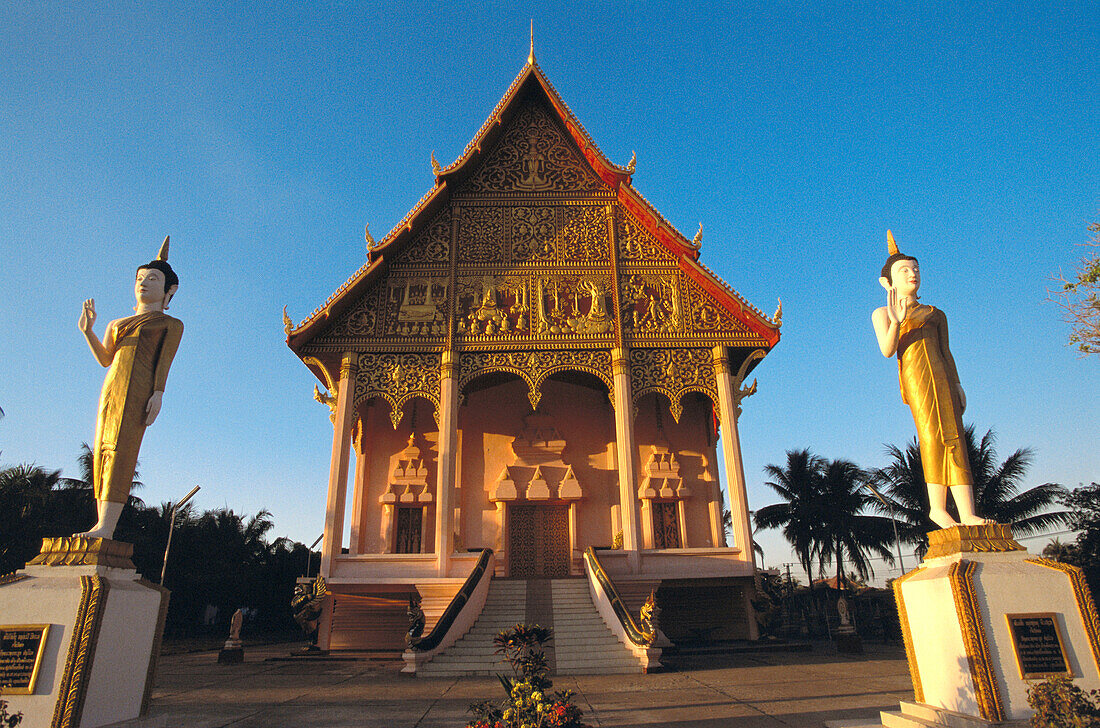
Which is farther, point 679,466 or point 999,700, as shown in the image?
point 679,466

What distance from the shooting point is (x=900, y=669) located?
8930 mm

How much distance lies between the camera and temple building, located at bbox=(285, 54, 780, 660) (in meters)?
12.4

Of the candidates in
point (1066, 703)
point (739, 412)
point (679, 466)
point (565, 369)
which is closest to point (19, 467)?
point (565, 369)

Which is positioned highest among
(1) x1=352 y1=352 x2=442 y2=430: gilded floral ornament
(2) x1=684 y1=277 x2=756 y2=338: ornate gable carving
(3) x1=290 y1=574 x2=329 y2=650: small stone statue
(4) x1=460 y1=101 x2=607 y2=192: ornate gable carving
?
(4) x1=460 y1=101 x2=607 y2=192: ornate gable carving

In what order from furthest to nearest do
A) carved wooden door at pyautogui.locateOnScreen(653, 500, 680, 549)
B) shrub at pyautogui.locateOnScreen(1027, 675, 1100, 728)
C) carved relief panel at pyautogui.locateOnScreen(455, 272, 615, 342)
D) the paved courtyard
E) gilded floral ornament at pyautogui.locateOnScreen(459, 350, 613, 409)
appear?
carved wooden door at pyautogui.locateOnScreen(653, 500, 680, 549), carved relief panel at pyautogui.locateOnScreen(455, 272, 615, 342), gilded floral ornament at pyautogui.locateOnScreen(459, 350, 613, 409), the paved courtyard, shrub at pyautogui.locateOnScreen(1027, 675, 1100, 728)

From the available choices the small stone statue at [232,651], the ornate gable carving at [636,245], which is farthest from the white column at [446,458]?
the ornate gable carving at [636,245]

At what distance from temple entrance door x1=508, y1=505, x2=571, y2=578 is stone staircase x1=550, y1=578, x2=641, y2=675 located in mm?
2462

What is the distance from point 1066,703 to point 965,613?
0.90 meters

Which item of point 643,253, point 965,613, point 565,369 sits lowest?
point 965,613

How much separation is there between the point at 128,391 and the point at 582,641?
23.2 ft

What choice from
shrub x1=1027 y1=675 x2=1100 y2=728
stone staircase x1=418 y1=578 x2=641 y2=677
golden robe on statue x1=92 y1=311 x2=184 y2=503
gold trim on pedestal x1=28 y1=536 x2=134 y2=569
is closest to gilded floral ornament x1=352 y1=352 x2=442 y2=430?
stone staircase x1=418 y1=578 x2=641 y2=677

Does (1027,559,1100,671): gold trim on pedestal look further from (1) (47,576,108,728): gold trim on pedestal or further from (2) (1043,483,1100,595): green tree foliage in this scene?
(2) (1043,483,1100,595): green tree foliage

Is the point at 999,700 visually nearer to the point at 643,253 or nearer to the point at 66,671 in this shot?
the point at 66,671

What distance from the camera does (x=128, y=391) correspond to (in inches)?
214
